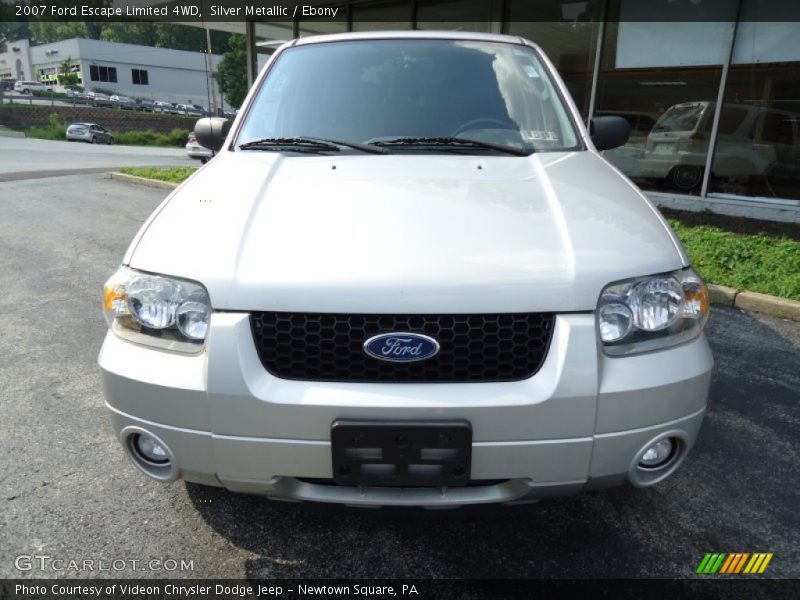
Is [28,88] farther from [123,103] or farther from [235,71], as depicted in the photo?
[235,71]

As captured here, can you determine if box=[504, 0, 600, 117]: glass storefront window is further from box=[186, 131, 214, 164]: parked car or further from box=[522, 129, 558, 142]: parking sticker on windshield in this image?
box=[522, 129, 558, 142]: parking sticker on windshield

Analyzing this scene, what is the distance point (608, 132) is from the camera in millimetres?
3092

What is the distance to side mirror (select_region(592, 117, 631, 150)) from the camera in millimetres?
3086

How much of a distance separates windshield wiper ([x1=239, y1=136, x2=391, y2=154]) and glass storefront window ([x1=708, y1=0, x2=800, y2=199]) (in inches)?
291

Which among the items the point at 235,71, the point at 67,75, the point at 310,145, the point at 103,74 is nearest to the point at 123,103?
the point at 235,71

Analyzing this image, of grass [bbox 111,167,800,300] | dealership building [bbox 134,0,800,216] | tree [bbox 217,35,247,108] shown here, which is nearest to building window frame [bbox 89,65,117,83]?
tree [bbox 217,35,247,108]

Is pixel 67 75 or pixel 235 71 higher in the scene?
pixel 235 71

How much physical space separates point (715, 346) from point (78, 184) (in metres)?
12.0

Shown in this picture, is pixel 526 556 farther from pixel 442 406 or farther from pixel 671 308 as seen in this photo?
pixel 671 308

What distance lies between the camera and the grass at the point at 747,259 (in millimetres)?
4773

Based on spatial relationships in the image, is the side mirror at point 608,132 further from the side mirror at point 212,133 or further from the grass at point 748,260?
the grass at point 748,260

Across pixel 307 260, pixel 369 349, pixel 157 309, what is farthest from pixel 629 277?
pixel 157 309

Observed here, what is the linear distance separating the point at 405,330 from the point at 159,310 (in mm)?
761

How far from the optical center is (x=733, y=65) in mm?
7832
